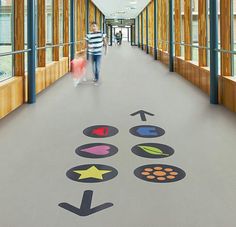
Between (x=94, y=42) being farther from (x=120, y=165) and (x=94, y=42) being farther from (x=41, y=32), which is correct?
(x=120, y=165)

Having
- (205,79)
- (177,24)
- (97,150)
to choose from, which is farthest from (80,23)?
(97,150)

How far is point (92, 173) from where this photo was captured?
2.77m

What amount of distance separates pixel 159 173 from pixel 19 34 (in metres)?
3.88

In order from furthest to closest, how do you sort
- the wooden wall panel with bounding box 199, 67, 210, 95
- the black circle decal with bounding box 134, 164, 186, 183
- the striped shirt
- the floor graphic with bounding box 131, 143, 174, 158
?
the striped shirt → the wooden wall panel with bounding box 199, 67, 210, 95 → the floor graphic with bounding box 131, 143, 174, 158 → the black circle decal with bounding box 134, 164, 186, 183

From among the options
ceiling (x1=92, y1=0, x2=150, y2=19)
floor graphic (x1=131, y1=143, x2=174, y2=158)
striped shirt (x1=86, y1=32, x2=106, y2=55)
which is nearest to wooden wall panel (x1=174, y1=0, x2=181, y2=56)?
striped shirt (x1=86, y1=32, x2=106, y2=55)

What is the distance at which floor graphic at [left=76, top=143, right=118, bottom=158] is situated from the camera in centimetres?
321

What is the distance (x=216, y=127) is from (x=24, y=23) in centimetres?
343

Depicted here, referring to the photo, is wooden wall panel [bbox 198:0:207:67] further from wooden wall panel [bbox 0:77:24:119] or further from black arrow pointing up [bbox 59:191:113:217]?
black arrow pointing up [bbox 59:191:113:217]

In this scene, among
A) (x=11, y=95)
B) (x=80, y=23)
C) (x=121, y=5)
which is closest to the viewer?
(x=11, y=95)

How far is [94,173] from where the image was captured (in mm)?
2766

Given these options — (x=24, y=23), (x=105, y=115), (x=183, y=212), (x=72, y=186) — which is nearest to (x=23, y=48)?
(x=24, y=23)

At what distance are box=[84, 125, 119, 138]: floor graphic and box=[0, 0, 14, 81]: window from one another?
5.56ft

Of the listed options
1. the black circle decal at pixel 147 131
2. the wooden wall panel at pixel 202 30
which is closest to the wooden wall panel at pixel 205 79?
the wooden wall panel at pixel 202 30

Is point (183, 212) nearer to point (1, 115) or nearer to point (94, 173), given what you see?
point (94, 173)
